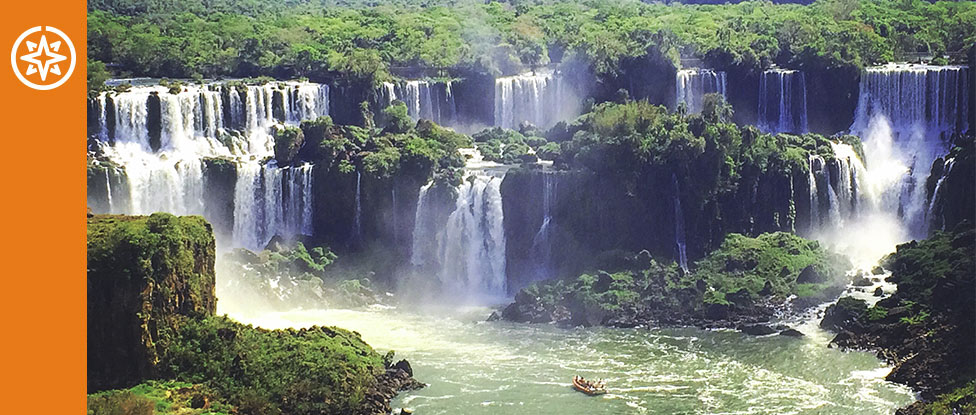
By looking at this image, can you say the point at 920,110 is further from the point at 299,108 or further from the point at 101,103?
the point at 101,103

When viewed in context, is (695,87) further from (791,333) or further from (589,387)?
(589,387)

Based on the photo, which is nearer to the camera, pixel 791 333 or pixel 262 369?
pixel 262 369

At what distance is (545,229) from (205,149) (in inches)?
713

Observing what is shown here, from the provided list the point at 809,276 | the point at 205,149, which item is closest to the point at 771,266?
the point at 809,276

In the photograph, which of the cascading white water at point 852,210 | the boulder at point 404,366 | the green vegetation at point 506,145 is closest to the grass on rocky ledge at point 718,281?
the cascading white water at point 852,210

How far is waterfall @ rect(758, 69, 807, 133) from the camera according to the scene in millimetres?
77812

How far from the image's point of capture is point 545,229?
217 feet

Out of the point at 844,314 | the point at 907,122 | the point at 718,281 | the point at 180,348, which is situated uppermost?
the point at 907,122

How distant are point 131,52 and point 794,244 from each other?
40.9 meters

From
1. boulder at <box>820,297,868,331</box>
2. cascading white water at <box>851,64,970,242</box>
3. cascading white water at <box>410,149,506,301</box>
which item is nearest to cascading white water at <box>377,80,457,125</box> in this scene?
cascading white water at <box>410,149,506,301</box>

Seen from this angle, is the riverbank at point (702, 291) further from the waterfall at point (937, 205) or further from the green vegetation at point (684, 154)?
the waterfall at point (937, 205)

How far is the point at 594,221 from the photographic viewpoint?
6531cm
